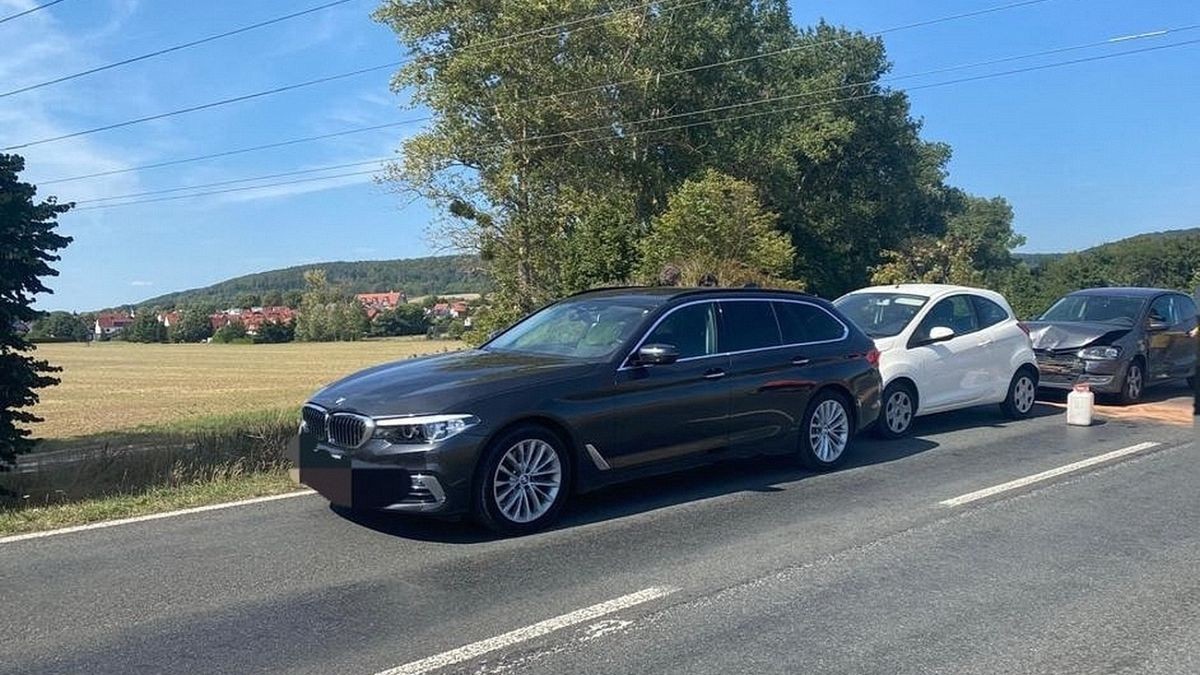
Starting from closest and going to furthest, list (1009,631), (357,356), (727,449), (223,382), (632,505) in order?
(1009,631), (632,505), (727,449), (223,382), (357,356)

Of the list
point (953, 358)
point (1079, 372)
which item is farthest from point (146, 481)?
point (1079, 372)

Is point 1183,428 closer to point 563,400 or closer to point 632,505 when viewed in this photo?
point 632,505

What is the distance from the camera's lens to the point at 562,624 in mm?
4613

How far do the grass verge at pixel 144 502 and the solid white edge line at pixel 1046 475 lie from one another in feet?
17.3

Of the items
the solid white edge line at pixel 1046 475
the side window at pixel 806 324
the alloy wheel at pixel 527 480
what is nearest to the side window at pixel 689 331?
the side window at pixel 806 324

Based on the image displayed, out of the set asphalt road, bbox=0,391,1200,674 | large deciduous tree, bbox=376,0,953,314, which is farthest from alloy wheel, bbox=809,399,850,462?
large deciduous tree, bbox=376,0,953,314

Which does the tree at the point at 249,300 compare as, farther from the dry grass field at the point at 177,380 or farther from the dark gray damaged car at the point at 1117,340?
the dark gray damaged car at the point at 1117,340

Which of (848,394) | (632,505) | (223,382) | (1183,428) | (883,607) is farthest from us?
(223,382)

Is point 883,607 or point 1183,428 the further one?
point 1183,428

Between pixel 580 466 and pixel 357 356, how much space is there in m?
60.3

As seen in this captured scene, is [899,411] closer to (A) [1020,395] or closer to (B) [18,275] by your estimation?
(A) [1020,395]

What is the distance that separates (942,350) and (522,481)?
6.46m

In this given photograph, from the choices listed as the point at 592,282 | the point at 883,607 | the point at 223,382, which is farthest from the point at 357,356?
the point at 883,607

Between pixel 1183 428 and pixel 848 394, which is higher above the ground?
pixel 848 394
